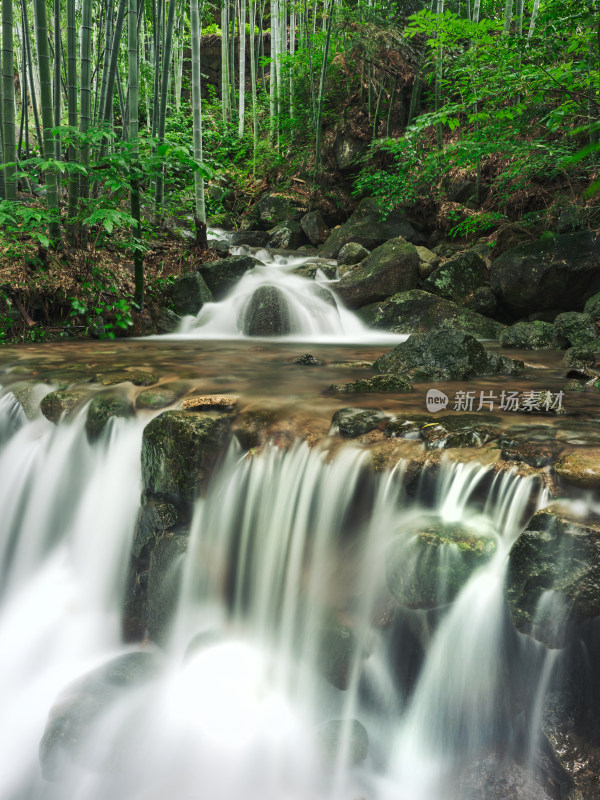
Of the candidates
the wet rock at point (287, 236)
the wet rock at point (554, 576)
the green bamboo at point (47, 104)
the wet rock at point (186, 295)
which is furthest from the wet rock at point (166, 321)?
the wet rock at point (554, 576)

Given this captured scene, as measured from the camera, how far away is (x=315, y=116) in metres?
14.7

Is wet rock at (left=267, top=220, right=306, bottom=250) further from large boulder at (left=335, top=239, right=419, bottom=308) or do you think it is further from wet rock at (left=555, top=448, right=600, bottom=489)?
wet rock at (left=555, top=448, right=600, bottom=489)

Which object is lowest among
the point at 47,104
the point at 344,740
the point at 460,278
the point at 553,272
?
the point at 344,740

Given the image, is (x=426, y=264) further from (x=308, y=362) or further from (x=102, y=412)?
(x=102, y=412)

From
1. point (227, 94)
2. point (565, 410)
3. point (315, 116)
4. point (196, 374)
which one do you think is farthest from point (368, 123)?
point (565, 410)

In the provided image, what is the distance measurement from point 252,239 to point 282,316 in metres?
5.94

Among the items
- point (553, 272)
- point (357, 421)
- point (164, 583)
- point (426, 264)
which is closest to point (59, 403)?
point (164, 583)

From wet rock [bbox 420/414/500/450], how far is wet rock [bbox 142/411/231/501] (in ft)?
4.09

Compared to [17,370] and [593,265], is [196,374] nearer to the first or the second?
[17,370]

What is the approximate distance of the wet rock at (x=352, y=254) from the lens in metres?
10.5

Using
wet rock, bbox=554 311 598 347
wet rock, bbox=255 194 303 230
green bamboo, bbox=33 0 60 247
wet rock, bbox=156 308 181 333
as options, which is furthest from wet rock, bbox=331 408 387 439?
wet rock, bbox=255 194 303 230

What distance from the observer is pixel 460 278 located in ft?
29.6

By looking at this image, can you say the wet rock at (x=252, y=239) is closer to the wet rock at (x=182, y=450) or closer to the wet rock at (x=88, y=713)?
the wet rock at (x=182, y=450)

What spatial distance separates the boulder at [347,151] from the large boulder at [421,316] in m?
6.88
